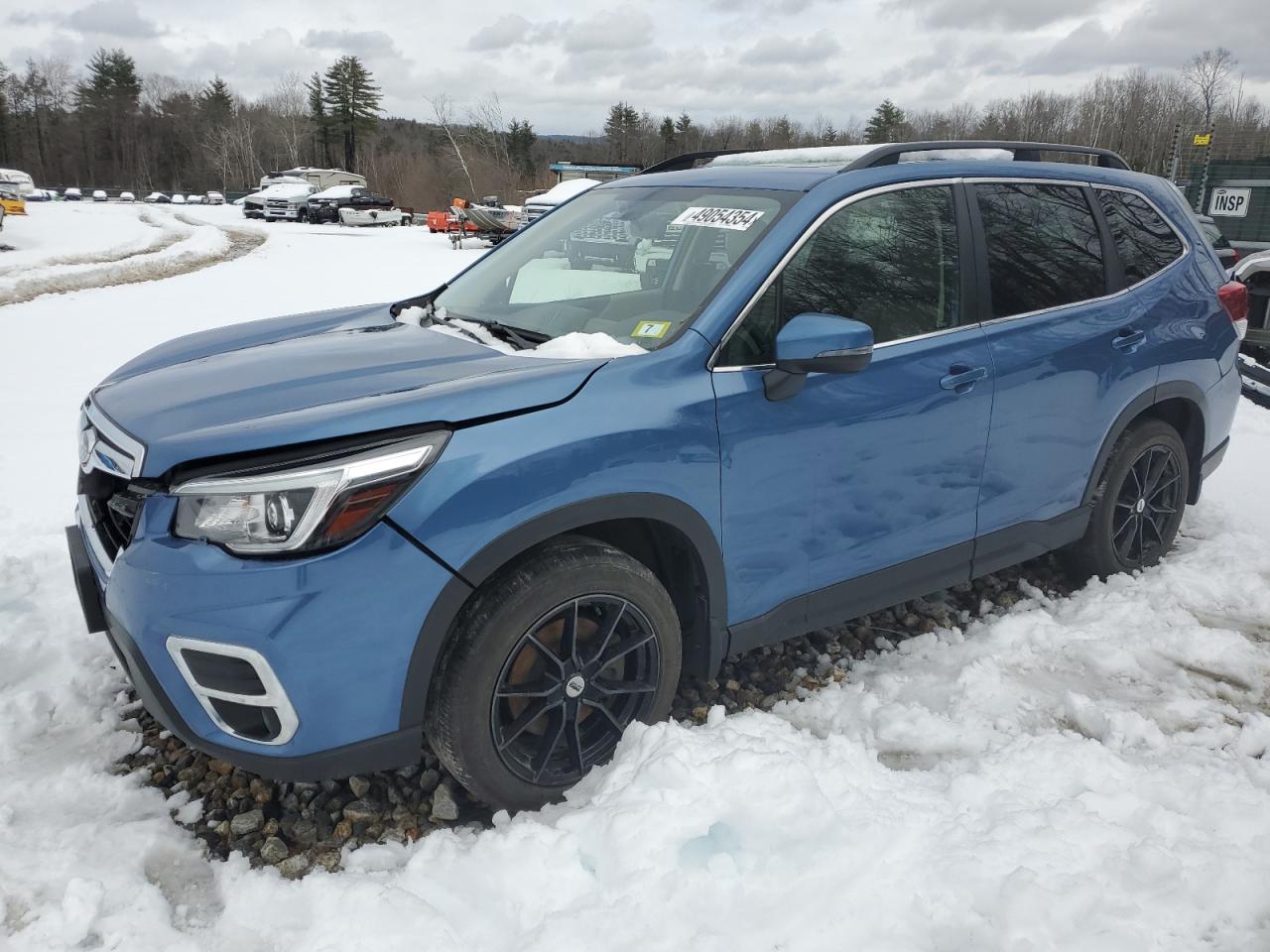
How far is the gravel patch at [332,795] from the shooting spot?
2629mm

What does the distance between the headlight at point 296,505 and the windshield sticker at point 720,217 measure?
1.51m

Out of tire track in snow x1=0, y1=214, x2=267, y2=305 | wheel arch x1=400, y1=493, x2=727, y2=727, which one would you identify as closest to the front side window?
wheel arch x1=400, y1=493, x2=727, y2=727

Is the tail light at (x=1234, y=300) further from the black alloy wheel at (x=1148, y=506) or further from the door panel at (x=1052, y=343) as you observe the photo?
the black alloy wheel at (x=1148, y=506)

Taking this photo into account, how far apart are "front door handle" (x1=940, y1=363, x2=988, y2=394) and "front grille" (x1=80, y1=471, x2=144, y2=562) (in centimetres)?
257

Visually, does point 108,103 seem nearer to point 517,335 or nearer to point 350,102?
point 350,102

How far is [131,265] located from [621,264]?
18976 mm

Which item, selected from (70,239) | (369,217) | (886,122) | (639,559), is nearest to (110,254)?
(70,239)

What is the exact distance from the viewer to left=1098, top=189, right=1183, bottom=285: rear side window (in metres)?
3.98

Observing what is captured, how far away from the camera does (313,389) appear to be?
8.45 feet

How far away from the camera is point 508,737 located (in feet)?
8.38

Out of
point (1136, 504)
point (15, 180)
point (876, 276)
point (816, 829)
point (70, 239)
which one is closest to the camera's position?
point (816, 829)

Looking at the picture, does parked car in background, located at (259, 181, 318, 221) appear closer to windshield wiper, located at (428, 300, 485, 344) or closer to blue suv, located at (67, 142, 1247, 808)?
blue suv, located at (67, 142, 1247, 808)

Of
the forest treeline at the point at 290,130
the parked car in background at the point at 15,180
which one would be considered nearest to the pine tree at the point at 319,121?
the forest treeline at the point at 290,130

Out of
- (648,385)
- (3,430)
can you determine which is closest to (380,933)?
(648,385)
